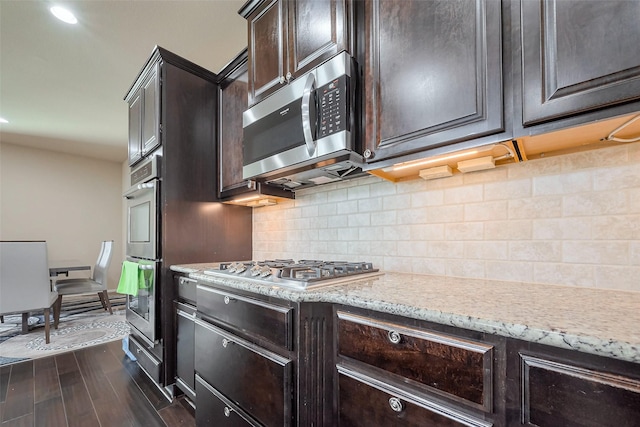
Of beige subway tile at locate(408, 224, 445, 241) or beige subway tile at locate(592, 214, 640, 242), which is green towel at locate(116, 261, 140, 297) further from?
beige subway tile at locate(592, 214, 640, 242)

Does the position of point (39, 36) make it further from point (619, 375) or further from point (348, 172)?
point (619, 375)

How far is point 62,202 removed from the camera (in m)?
5.42

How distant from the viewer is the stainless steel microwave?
1.28 m

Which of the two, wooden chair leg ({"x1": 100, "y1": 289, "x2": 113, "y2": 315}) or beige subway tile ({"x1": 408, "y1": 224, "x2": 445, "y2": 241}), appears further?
wooden chair leg ({"x1": 100, "y1": 289, "x2": 113, "y2": 315})

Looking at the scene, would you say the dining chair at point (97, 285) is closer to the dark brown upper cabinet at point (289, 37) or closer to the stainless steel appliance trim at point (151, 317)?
the stainless steel appliance trim at point (151, 317)

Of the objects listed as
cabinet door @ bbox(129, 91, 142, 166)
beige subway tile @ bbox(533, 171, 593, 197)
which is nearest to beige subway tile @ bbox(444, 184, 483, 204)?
beige subway tile @ bbox(533, 171, 593, 197)

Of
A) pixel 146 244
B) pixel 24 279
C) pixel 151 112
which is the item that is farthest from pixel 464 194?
pixel 24 279

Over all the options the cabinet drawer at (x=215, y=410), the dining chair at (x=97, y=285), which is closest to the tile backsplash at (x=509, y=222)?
the cabinet drawer at (x=215, y=410)

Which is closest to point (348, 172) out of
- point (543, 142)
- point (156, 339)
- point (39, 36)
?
point (543, 142)

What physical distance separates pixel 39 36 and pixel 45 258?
2168 mm

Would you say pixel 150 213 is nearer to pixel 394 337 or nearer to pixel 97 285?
pixel 394 337

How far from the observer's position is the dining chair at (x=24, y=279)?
9.60ft

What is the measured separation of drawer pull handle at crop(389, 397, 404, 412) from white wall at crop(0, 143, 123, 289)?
6717 mm

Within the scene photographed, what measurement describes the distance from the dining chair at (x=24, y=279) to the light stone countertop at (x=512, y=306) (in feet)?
10.3
